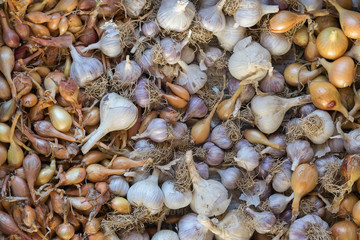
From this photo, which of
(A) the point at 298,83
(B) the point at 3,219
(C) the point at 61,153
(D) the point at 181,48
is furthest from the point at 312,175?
(B) the point at 3,219

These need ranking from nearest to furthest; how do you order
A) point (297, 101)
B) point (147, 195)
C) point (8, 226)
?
point (8, 226) → point (147, 195) → point (297, 101)

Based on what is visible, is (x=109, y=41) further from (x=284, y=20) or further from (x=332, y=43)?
(x=332, y=43)

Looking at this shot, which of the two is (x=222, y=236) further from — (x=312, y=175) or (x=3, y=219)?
(x=3, y=219)

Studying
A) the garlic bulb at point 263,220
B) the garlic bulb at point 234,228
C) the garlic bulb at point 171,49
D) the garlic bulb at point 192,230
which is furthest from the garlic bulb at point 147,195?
the garlic bulb at point 171,49

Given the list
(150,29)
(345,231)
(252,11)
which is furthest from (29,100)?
(345,231)

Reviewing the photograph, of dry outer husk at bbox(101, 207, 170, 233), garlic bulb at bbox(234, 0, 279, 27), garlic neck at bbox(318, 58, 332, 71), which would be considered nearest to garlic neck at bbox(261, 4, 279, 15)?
garlic bulb at bbox(234, 0, 279, 27)

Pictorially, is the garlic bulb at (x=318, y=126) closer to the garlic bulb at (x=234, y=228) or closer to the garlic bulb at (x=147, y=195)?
the garlic bulb at (x=234, y=228)
